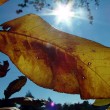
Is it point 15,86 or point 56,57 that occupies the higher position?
point 56,57

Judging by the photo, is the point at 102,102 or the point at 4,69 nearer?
the point at 4,69

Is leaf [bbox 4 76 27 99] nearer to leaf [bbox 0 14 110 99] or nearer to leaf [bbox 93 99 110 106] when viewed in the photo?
leaf [bbox 0 14 110 99]

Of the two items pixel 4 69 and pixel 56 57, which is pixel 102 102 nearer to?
pixel 56 57

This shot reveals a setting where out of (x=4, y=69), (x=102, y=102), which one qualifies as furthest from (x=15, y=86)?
(x=102, y=102)

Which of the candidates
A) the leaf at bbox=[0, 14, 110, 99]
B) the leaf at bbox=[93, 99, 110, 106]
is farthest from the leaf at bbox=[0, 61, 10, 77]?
the leaf at bbox=[93, 99, 110, 106]

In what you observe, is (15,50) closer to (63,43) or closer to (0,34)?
(0,34)

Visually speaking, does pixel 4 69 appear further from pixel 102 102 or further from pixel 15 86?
pixel 102 102

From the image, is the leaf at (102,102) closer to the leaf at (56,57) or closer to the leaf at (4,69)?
the leaf at (56,57)

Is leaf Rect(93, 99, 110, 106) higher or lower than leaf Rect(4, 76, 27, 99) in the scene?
lower

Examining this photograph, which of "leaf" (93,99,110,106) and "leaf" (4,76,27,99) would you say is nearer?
"leaf" (4,76,27,99)
